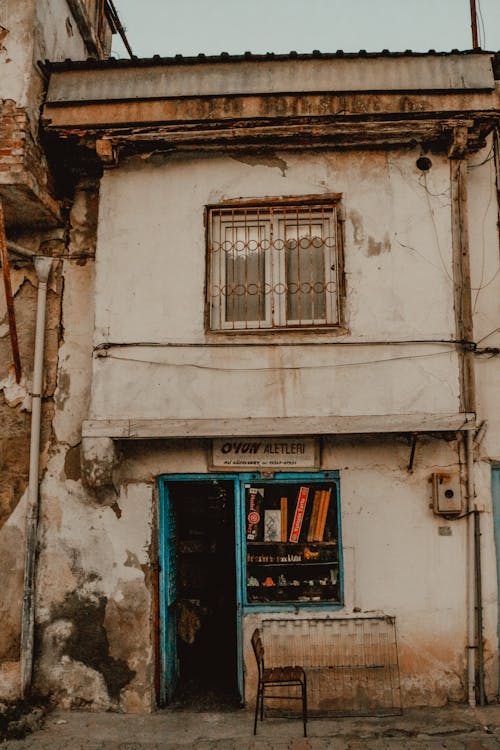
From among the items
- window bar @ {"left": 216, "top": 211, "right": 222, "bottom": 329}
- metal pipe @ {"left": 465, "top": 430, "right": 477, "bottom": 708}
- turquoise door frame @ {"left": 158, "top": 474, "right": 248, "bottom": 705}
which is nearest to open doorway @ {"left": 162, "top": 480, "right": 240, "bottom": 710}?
turquoise door frame @ {"left": 158, "top": 474, "right": 248, "bottom": 705}

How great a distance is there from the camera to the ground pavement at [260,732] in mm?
5719

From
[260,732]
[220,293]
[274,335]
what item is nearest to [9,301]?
[220,293]

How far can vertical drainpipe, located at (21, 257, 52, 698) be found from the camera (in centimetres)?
654

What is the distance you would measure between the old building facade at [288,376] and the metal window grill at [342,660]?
2 centimetres

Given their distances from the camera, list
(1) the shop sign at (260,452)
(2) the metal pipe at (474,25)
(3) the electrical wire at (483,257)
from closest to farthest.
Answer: (1) the shop sign at (260,452), (3) the electrical wire at (483,257), (2) the metal pipe at (474,25)

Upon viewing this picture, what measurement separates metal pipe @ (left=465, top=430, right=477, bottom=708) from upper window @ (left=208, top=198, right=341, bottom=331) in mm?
2082

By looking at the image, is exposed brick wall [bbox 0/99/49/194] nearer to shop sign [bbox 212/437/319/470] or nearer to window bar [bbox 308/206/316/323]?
window bar [bbox 308/206/316/323]

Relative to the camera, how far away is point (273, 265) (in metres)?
6.91

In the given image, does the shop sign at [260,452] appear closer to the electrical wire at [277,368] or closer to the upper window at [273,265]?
the electrical wire at [277,368]

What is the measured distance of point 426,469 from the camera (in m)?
6.73

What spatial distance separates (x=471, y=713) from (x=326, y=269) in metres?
4.80

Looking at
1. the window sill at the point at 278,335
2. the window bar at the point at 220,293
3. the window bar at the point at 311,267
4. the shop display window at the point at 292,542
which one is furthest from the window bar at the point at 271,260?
the shop display window at the point at 292,542

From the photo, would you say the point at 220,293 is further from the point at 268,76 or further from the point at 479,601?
the point at 479,601

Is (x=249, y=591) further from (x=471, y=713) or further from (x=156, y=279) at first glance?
(x=156, y=279)
